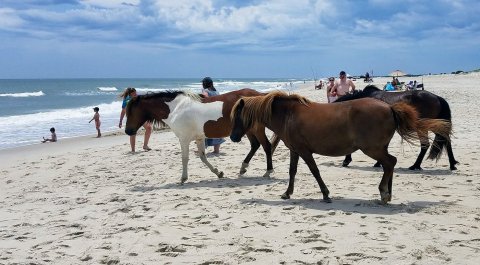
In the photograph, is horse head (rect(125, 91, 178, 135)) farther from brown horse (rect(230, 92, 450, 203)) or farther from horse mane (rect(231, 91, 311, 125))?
brown horse (rect(230, 92, 450, 203))

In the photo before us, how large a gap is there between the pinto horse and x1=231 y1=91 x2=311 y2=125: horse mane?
144 centimetres

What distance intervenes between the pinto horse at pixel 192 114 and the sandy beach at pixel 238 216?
0.64 m

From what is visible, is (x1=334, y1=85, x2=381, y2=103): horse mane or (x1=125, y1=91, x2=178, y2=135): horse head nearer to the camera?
(x1=125, y1=91, x2=178, y2=135): horse head

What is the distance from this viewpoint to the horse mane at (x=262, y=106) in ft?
21.3

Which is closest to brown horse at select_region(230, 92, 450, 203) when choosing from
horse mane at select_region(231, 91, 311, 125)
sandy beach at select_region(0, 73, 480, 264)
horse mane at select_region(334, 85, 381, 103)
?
horse mane at select_region(231, 91, 311, 125)

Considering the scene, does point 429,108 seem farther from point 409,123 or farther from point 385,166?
point 385,166

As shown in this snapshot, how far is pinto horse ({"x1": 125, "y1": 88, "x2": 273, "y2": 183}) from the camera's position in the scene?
8094 mm

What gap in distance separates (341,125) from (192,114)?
3.01 meters

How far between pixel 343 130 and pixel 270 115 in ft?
3.50

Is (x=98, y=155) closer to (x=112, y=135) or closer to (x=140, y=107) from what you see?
(x=140, y=107)

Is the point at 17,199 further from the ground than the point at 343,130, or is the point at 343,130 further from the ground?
the point at 343,130

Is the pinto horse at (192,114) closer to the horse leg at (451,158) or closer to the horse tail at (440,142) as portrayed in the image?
the horse tail at (440,142)

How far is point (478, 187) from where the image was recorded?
22.5ft

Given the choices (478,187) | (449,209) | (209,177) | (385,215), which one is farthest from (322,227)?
(209,177)
